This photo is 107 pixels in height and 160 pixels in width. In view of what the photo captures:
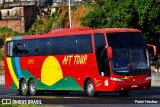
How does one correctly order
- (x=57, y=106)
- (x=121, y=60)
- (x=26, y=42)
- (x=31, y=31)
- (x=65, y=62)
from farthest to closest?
(x=31, y=31) < (x=26, y=42) < (x=65, y=62) < (x=121, y=60) < (x=57, y=106)

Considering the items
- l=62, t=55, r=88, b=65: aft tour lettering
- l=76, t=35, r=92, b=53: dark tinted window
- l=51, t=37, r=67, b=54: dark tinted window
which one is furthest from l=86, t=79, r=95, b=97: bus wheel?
l=51, t=37, r=67, b=54: dark tinted window

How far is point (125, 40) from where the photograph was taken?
109 feet

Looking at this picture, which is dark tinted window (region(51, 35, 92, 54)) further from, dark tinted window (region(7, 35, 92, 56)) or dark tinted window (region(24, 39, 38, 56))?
dark tinted window (region(24, 39, 38, 56))

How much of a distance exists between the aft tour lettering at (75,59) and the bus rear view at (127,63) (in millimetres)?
1936

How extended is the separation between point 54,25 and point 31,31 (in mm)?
2659

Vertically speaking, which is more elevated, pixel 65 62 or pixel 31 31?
pixel 65 62

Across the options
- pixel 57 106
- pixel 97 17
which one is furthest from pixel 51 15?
pixel 57 106

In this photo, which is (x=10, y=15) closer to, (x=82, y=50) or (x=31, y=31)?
(x=31, y=31)

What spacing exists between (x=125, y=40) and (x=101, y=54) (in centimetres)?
137

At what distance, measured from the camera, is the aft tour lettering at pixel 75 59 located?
34531 mm

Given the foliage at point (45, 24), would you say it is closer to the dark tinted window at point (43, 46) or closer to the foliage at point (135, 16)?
the foliage at point (135, 16)

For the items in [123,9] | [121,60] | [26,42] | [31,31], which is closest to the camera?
[121,60]

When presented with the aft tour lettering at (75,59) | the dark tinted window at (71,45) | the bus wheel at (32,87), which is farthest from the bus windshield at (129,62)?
the bus wheel at (32,87)

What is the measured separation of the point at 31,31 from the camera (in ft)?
250
